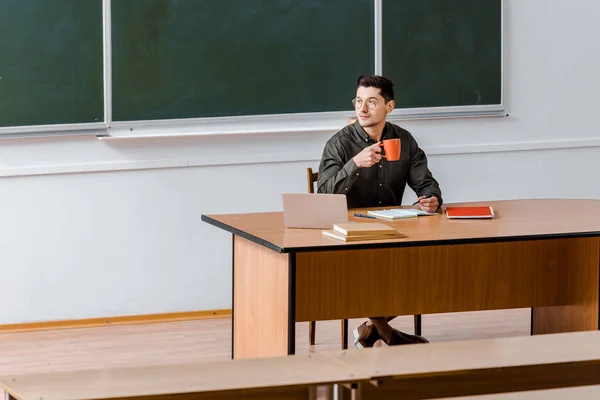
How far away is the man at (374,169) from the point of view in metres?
4.88

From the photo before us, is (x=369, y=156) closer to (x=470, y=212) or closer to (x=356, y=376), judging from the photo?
(x=470, y=212)

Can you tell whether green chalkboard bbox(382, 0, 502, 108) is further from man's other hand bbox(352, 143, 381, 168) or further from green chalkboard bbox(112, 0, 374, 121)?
man's other hand bbox(352, 143, 381, 168)

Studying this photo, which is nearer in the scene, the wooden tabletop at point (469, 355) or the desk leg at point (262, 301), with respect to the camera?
the wooden tabletop at point (469, 355)

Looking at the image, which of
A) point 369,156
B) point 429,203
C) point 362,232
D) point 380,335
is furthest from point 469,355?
point 380,335

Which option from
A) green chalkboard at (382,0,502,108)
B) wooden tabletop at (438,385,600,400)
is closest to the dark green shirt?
green chalkboard at (382,0,502,108)

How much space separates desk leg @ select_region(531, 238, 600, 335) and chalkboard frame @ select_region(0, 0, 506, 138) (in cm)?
183

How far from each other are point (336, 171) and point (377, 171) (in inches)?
9.6

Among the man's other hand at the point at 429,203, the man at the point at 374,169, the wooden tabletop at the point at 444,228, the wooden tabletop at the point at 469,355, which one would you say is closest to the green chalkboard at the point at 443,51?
the man at the point at 374,169

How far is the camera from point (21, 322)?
5.68 meters

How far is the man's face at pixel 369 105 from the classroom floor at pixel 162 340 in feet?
3.46

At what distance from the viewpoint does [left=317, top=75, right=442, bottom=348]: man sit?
488 cm

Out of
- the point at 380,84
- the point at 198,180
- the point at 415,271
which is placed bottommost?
the point at 415,271

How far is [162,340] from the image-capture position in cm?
549

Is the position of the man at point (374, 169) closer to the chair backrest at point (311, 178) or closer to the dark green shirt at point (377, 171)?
the dark green shirt at point (377, 171)
